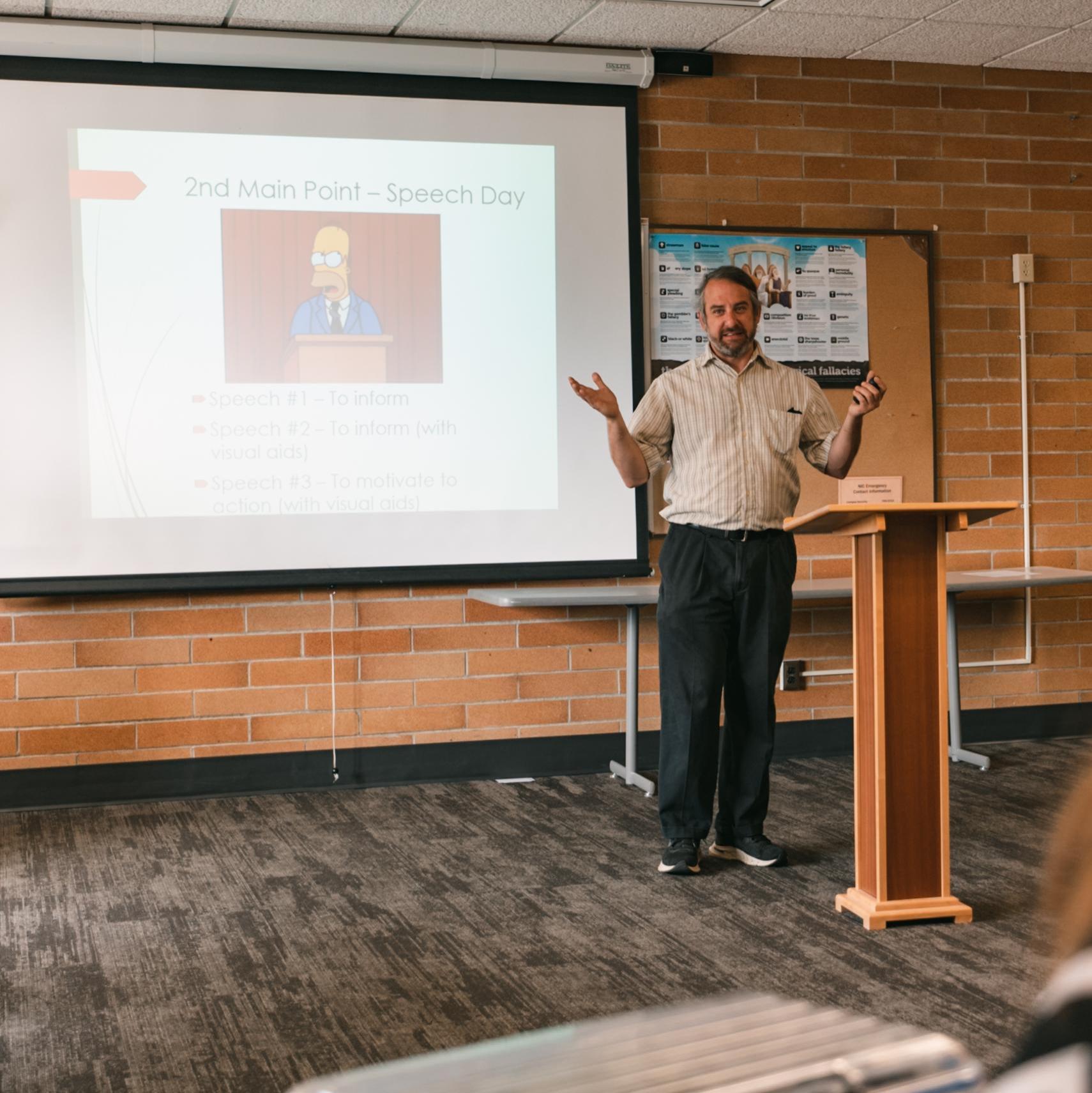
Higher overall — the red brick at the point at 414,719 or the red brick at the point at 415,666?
the red brick at the point at 415,666

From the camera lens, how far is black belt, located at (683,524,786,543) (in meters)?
Answer: 3.45

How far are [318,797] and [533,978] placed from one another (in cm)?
197

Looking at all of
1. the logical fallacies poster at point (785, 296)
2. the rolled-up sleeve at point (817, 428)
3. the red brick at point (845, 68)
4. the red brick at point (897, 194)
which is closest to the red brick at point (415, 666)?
the logical fallacies poster at point (785, 296)

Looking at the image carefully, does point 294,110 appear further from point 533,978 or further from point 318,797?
point 533,978

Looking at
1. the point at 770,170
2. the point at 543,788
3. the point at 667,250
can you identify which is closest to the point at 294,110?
the point at 667,250

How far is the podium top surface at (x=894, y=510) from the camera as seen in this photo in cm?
290

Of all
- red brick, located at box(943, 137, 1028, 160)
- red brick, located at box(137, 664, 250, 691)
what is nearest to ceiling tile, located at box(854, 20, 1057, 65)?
red brick, located at box(943, 137, 1028, 160)

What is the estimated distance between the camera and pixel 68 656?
443cm

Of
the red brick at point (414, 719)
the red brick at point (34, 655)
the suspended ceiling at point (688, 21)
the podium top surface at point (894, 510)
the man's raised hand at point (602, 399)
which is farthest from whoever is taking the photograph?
the red brick at point (414, 719)

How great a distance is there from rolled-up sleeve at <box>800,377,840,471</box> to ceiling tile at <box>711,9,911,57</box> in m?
1.71

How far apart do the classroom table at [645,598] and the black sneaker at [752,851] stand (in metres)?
0.86

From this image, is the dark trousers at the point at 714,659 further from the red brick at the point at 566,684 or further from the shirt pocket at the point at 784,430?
the red brick at the point at 566,684

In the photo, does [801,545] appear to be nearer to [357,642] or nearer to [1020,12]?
[357,642]

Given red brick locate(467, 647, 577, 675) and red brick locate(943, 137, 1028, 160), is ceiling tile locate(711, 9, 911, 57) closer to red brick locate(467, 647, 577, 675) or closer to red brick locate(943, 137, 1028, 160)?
red brick locate(943, 137, 1028, 160)
